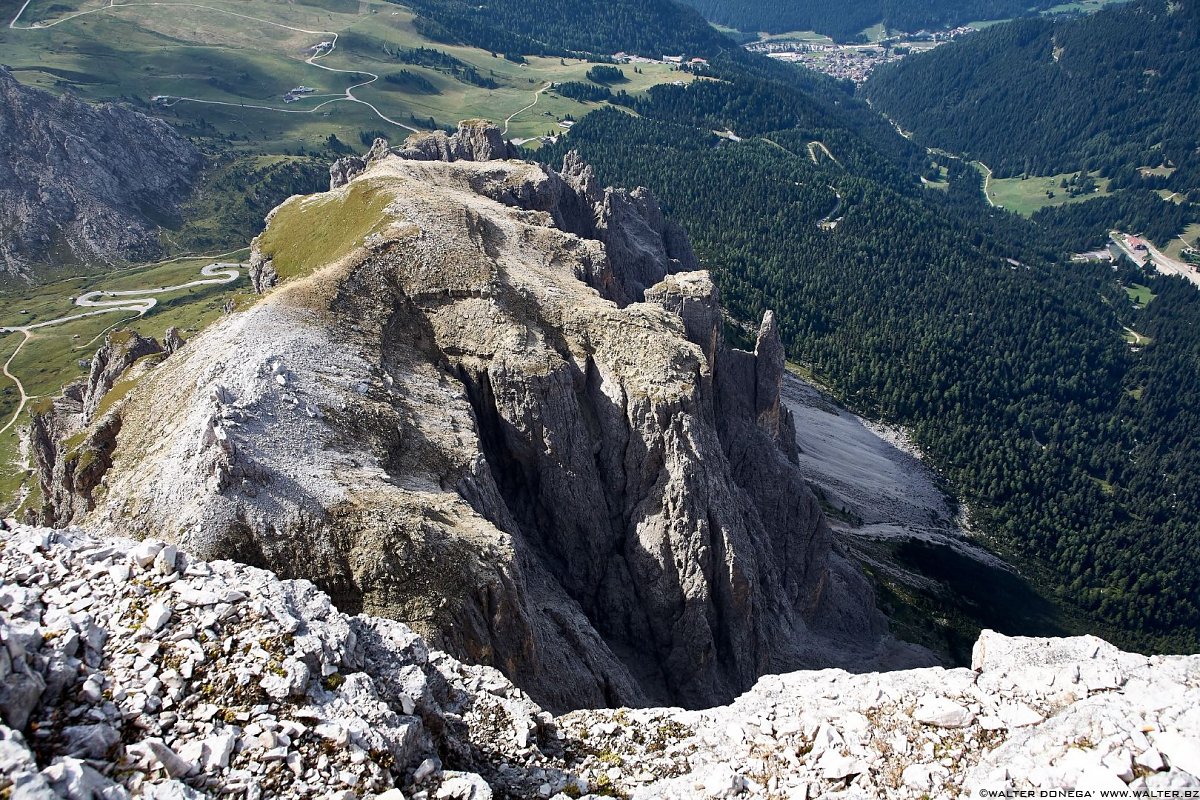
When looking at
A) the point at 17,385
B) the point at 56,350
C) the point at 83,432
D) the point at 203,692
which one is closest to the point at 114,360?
the point at 83,432

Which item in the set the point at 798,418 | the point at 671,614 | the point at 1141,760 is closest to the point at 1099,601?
the point at 798,418

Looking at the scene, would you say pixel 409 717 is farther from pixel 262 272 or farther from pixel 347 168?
pixel 347 168

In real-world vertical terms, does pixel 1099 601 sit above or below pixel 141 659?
below

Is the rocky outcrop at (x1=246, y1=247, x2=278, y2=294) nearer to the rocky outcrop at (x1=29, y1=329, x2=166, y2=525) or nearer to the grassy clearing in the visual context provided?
the rocky outcrop at (x1=29, y1=329, x2=166, y2=525)

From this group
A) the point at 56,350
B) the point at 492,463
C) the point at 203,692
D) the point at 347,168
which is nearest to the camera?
the point at 203,692

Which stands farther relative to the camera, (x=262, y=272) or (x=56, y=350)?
(x=56, y=350)

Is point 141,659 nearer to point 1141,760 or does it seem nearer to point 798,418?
point 1141,760

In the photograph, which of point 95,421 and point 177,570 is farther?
point 95,421

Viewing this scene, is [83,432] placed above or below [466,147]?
below
